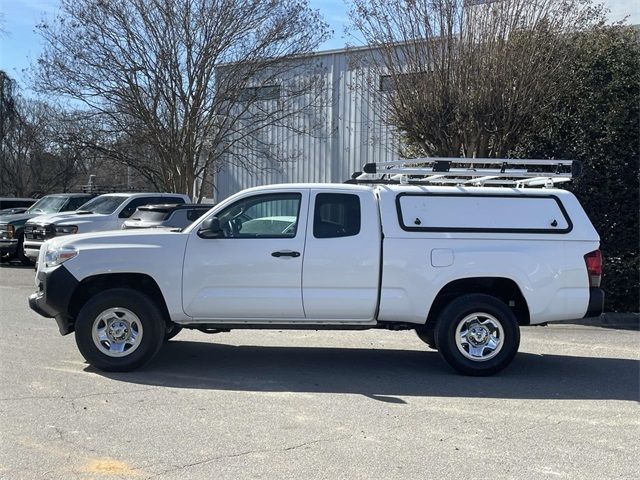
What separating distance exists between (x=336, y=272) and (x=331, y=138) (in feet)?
51.4

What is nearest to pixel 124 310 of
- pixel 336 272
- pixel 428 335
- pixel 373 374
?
pixel 336 272

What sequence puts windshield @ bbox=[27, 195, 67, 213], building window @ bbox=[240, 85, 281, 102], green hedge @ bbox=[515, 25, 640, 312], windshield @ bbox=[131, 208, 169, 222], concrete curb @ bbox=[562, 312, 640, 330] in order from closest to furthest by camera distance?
concrete curb @ bbox=[562, 312, 640, 330]
green hedge @ bbox=[515, 25, 640, 312]
windshield @ bbox=[131, 208, 169, 222]
windshield @ bbox=[27, 195, 67, 213]
building window @ bbox=[240, 85, 281, 102]

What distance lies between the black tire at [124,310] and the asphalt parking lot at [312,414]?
0.16 metres

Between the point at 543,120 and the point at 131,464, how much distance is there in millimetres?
10469

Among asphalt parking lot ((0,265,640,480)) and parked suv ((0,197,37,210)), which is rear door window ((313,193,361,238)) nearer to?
asphalt parking lot ((0,265,640,480))

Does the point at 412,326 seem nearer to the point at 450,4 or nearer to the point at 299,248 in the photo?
the point at 299,248

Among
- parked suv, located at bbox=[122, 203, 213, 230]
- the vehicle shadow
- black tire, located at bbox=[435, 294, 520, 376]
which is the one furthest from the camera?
parked suv, located at bbox=[122, 203, 213, 230]

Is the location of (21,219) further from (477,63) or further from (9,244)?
(477,63)

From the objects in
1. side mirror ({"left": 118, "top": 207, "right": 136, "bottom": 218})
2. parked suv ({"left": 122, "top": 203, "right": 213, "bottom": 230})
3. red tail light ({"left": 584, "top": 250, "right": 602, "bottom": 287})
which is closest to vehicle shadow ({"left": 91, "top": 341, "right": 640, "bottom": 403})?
red tail light ({"left": 584, "top": 250, "right": 602, "bottom": 287})

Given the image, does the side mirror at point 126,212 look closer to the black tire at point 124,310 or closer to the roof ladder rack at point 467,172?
the roof ladder rack at point 467,172

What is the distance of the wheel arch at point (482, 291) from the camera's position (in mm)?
7379

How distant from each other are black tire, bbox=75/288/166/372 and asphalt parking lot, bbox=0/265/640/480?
0.53ft

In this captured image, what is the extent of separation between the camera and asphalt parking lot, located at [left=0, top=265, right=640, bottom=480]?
4.73 m

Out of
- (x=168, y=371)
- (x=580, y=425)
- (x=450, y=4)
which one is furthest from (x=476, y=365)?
(x=450, y=4)
